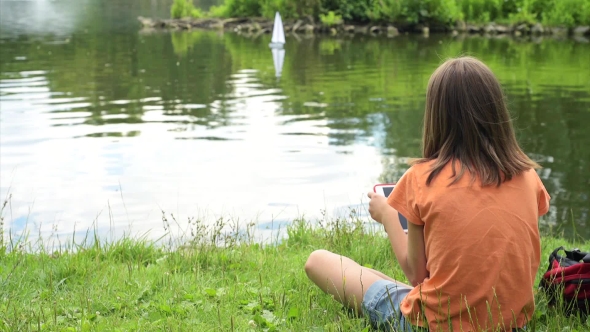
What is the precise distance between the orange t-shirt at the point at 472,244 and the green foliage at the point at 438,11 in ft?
101

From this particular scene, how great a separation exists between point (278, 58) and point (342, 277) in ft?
67.4

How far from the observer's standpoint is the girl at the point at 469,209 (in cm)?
274

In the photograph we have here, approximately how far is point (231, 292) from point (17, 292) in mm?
1103

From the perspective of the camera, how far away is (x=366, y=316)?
129 inches

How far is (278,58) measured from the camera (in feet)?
77.3

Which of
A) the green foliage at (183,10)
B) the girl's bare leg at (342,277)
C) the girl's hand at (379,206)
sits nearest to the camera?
the girl's hand at (379,206)

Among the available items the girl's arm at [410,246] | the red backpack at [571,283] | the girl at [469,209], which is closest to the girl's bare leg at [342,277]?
the girl's arm at [410,246]

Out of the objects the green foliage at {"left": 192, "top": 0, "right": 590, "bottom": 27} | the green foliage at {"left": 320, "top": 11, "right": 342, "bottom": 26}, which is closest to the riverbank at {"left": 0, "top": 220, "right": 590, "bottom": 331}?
the green foliage at {"left": 192, "top": 0, "right": 590, "bottom": 27}

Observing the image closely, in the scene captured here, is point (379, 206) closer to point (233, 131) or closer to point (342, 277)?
point (342, 277)

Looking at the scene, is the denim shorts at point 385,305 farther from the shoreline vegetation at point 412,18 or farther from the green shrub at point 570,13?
the green shrub at point 570,13

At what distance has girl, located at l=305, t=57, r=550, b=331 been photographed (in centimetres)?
274

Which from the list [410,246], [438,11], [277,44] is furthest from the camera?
[438,11]

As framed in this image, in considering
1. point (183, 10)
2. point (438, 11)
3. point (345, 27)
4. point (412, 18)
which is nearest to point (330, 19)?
point (345, 27)

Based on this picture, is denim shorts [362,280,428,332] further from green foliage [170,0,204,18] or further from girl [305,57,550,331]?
green foliage [170,0,204,18]
